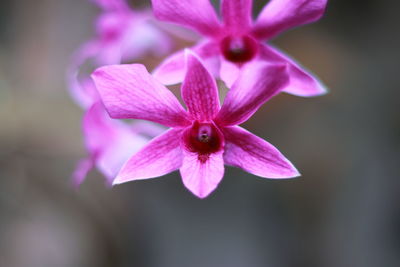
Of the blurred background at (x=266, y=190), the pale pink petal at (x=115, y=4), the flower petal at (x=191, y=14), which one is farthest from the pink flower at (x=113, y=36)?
the blurred background at (x=266, y=190)

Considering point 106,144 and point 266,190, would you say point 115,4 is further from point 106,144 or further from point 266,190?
point 266,190

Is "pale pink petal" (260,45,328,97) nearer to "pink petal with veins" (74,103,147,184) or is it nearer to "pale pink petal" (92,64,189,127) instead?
"pale pink petal" (92,64,189,127)

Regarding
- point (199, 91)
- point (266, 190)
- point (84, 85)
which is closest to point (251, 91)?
point (199, 91)

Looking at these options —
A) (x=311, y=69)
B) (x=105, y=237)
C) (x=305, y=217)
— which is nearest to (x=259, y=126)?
(x=311, y=69)

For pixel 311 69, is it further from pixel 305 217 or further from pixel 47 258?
pixel 47 258

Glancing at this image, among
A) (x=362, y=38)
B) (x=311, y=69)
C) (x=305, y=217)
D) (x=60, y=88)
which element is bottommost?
(x=305, y=217)

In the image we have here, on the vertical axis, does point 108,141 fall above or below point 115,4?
below

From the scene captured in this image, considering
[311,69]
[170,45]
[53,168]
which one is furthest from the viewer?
[53,168]
